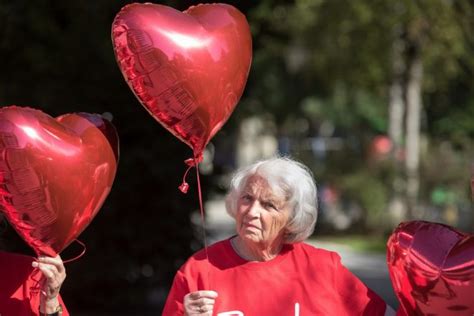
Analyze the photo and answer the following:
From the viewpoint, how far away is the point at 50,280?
3.26 meters

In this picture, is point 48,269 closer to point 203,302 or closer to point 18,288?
point 18,288

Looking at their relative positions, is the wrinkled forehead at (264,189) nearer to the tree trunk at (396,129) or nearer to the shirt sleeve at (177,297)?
the shirt sleeve at (177,297)

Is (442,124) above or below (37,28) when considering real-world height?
below

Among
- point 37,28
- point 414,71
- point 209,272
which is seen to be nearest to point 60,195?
point 209,272

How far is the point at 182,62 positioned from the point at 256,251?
2.34ft

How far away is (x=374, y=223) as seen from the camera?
67.2 ft

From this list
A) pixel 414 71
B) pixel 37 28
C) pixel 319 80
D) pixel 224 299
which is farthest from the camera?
pixel 319 80

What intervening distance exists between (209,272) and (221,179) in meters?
5.82

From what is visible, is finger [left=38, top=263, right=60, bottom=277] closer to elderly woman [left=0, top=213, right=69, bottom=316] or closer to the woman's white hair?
elderly woman [left=0, top=213, right=69, bottom=316]

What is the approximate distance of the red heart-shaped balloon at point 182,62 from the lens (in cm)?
334

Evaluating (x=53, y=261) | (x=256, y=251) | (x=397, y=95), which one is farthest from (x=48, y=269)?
(x=397, y=95)

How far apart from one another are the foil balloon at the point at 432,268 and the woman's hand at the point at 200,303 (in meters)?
0.60

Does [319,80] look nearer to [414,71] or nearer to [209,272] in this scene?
[414,71]

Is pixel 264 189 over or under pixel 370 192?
over
